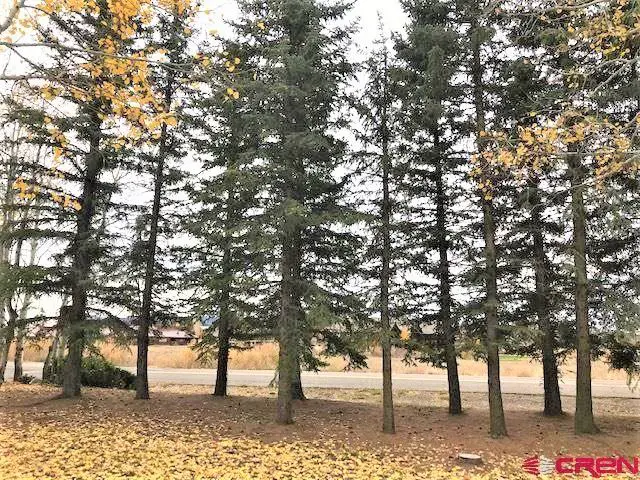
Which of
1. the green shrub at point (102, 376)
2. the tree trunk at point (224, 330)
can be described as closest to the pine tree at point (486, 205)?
the tree trunk at point (224, 330)

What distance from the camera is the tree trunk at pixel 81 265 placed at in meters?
12.0

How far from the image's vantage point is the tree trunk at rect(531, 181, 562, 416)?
38.5 ft

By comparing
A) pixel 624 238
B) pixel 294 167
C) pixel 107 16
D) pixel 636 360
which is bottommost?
pixel 636 360

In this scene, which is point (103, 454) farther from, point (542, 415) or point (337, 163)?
point (542, 415)

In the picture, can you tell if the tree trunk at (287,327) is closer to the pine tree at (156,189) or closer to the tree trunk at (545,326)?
the pine tree at (156,189)

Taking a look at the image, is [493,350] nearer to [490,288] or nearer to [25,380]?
[490,288]

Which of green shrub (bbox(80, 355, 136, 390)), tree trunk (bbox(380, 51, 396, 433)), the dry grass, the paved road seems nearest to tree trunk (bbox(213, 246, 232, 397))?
tree trunk (bbox(380, 51, 396, 433))

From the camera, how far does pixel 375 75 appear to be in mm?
11062

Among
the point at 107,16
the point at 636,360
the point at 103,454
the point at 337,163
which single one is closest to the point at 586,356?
the point at 636,360

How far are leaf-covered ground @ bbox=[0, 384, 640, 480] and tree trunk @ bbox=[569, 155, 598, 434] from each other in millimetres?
468

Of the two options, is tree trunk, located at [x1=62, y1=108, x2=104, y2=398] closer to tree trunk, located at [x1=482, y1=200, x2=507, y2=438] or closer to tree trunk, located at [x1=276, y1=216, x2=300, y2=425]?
tree trunk, located at [x1=276, y1=216, x2=300, y2=425]

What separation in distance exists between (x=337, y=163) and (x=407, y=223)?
7.64 feet

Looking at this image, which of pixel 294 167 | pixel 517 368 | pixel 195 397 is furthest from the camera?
pixel 517 368

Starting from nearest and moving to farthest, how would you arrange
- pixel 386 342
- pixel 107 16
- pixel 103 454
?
pixel 103 454, pixel 386 342, pixel 107 16
